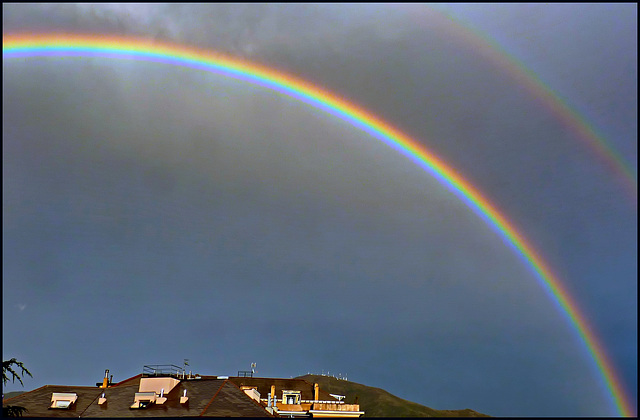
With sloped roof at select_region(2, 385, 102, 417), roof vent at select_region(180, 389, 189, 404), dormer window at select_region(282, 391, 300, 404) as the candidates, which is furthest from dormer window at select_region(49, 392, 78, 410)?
dormer window at select_region(282, 391, 300, 404)

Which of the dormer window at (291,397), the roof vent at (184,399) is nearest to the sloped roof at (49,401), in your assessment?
the roof vent at (184,399)

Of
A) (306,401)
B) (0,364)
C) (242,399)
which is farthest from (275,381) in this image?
(0,364)

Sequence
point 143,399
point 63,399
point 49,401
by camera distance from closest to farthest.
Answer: point 143,399
point 63,399
point 49,401

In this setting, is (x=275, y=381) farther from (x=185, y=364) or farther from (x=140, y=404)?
(x=140, y=404)

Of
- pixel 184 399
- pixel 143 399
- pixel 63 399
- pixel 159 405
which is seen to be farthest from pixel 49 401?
pixel 184 399

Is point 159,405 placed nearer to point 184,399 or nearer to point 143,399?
point 143,399

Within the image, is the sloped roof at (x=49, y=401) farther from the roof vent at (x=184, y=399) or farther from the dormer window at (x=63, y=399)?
the roof vent at (x=184, y=399)

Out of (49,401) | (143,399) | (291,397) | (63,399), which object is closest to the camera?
(143,399)
